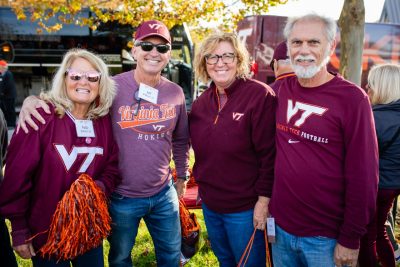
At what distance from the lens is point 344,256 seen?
1841 millimetres

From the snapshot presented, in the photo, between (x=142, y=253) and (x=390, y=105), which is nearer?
(x=390, y=105)

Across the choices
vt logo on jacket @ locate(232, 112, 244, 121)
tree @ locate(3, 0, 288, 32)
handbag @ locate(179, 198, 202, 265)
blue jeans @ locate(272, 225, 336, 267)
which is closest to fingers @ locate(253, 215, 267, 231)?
blue jeans @ locate(272, 225, 336, 267)

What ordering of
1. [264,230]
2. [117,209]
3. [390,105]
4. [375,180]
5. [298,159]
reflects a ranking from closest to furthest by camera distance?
1. [375,180]
2. [298,159]
3. [264,230]
4. [117,209]
5. [390,105]

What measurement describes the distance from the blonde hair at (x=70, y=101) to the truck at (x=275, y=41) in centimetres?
835

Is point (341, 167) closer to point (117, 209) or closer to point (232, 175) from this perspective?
point (232, 175)

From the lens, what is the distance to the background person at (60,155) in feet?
6.38

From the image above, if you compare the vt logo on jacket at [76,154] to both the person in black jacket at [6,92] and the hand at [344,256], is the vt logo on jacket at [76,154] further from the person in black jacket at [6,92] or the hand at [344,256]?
the person in black jacket at [6,92]

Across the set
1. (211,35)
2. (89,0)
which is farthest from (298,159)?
(89,0)

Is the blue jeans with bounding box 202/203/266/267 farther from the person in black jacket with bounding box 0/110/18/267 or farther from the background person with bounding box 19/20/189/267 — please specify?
the person in black jacket with bounding box 0/110/18/267

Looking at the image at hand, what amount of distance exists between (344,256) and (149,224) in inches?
56.6

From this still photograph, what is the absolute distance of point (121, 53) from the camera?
12062mm

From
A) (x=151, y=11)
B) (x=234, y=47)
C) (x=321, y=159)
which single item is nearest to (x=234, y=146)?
(x=321, y=159)

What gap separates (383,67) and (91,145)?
2.40 metres

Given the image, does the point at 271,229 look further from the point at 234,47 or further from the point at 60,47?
the point at 60,47
